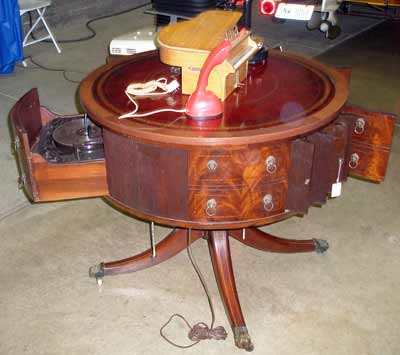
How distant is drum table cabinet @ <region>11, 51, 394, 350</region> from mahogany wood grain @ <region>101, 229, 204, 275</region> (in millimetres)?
348

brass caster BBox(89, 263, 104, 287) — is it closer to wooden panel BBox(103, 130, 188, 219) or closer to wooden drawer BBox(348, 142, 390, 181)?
wooden panel BBox(103, 130, 188, 219)

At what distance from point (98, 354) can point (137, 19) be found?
440 centimetres

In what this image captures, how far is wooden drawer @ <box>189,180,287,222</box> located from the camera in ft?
4.66

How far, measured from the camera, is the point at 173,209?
1457 millimetres

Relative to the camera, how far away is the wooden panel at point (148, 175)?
138 centimetres

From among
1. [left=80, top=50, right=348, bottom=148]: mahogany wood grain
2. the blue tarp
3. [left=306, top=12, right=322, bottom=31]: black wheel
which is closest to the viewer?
[left=80, top=50, right=348, bottom=148]: mahogany wood grain

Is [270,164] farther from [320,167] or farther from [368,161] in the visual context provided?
[368,161]

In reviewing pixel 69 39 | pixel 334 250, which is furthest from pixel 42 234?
pixel 69 39

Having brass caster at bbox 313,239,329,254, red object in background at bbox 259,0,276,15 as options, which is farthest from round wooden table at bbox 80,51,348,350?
red object in background at bbox 259,0,276,15

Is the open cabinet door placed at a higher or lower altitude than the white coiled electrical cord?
lower

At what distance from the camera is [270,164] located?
1394 millimetres

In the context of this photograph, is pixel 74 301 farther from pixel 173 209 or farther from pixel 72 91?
pixel 72 91

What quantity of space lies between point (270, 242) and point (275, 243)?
0.07 feet

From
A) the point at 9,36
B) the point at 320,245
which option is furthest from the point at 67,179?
the point at 9,36
